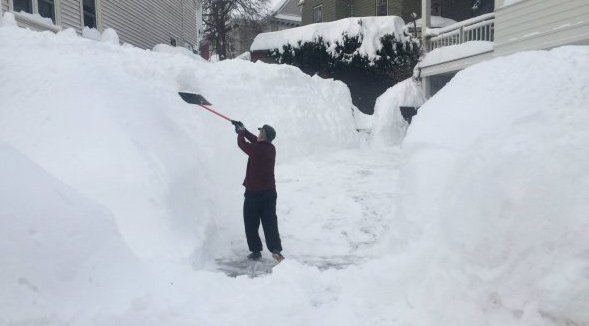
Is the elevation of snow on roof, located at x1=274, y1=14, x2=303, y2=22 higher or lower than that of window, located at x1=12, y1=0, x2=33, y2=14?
higher

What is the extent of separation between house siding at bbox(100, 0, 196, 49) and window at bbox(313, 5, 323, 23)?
23.1 feet

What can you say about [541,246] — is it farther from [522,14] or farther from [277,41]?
[277,41]

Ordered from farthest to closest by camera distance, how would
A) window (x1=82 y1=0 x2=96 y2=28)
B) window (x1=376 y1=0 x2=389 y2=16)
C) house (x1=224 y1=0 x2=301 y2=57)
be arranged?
1. house (x1=224 y1=0 x2=301 y2=57)
2. window (x1=376 y1=0 x2=389 y2=16)
3. window (x1=82 y1=0 x2=96 y2=28)

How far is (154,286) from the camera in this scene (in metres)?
4.02

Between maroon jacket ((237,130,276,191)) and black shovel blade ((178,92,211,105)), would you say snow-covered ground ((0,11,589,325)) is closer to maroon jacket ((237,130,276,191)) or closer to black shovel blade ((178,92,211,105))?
black shovel blade ((178,92,211,105))

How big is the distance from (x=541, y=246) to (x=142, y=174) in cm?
420

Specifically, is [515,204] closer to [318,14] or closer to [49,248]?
[49,248]

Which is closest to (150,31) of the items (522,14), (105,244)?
(522,14)

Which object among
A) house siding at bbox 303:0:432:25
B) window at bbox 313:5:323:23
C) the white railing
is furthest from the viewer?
window at bbox 313:5:323:23

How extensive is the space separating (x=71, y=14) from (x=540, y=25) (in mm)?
10584

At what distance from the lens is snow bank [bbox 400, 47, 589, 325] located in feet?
10.3

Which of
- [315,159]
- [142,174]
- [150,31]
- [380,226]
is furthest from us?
[150,31]

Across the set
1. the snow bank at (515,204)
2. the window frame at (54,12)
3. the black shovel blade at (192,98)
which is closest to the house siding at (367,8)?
the window frame at (54,12)

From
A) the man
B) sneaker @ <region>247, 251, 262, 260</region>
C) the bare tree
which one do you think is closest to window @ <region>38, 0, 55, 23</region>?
the man
